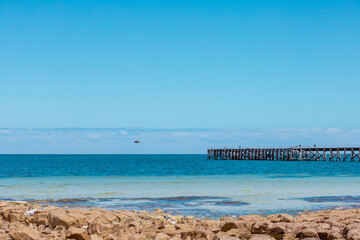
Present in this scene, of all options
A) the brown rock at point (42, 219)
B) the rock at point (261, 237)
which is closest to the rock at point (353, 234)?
the rock at point (261, 237)

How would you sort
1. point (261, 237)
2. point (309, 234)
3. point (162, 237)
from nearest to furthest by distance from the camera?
point (261, 237) < point (309, 234) < point (162, 237)

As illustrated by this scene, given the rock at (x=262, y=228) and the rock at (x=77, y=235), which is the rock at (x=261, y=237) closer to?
the rock at (x=262, y=228)

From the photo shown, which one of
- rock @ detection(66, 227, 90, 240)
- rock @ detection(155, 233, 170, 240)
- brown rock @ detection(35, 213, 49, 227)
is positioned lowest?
brown rock @ detection(35, 213, 49, 227)

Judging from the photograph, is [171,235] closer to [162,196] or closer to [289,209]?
[289,209]

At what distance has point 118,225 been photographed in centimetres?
1061

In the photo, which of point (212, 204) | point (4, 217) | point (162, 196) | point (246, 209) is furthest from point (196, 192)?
point (4, 217)

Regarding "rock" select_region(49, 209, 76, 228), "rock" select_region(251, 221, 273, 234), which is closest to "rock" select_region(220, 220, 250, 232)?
"rock" select_region(251, 221, 273, 234)

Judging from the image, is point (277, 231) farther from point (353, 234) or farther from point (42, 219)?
point (42, 219)

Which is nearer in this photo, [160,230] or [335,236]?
[335,236]

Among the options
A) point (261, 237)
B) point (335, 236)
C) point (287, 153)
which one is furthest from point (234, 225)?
point (287, 153)

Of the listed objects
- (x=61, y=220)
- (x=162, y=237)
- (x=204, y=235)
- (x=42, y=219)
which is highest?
(x=204, y=235)

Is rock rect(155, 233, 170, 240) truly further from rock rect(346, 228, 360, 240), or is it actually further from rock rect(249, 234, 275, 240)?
rock rect(346, 228, 360, 240)

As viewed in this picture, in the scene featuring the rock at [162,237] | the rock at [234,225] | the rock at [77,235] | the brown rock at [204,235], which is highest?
the rock at [234,225]

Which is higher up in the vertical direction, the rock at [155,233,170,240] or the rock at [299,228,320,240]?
the rock at [299,228,320,240]
